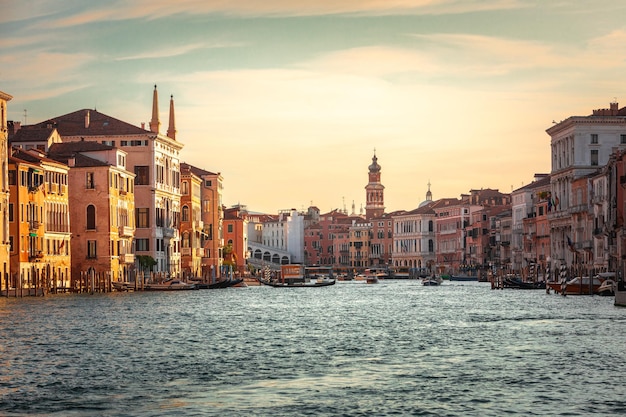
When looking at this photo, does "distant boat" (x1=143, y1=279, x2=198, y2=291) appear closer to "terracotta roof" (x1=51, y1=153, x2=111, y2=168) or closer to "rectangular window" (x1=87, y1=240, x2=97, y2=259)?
"rectangular window" (x1=87, y1=240, x2=97, y2=259)

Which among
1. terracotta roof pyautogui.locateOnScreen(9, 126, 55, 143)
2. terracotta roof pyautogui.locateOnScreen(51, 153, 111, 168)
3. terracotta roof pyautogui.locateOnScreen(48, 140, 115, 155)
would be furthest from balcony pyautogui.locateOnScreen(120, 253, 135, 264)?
terracotta roof pyautogui.locateOnScreen(9, 126, 55, 143)

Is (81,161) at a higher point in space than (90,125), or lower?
lower

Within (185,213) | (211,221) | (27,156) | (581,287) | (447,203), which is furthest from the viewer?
(447,203)

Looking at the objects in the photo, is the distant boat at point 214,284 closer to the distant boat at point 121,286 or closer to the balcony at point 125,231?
the balcony at point 125,231

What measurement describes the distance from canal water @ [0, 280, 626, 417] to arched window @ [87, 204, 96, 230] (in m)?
30.0

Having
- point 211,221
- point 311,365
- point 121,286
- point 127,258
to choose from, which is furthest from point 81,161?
point 311,365

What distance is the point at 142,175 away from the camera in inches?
3487

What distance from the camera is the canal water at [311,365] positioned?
68.8ft

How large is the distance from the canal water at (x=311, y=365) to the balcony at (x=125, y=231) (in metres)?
32.9

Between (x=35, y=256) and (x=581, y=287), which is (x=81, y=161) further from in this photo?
(x=581, y=287)

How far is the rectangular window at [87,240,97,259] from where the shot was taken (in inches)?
2985

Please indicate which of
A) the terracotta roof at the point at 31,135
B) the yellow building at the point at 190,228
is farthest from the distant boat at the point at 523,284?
the terracotta roof at the point at 31,135

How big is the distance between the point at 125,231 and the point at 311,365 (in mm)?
54450

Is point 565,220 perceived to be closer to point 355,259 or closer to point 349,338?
point 349,338
